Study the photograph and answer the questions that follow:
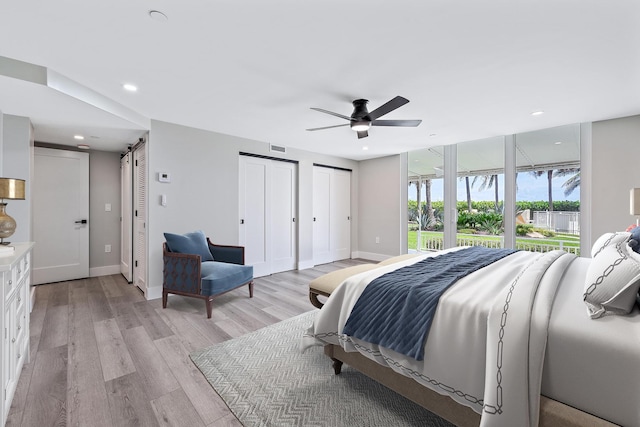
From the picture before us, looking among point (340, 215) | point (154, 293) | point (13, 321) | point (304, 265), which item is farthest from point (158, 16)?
point (340, 215)

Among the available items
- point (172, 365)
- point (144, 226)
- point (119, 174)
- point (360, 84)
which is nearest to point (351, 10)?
point (360, 84)

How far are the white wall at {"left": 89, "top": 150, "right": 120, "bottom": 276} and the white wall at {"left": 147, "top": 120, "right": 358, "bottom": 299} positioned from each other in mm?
1871

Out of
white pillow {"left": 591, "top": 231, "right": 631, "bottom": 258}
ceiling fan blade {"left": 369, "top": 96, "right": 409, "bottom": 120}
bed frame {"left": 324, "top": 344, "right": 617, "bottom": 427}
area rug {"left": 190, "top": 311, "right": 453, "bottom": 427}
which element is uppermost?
ceiling fan blade {"left": 369, "top": 96, "right": 409, "bottom": 120}

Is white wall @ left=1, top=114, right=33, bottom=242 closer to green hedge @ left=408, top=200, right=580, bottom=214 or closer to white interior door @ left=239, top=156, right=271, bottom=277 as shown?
white interior door @ left=239, top=156, right=271, bottom=277

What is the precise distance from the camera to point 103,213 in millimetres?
4629

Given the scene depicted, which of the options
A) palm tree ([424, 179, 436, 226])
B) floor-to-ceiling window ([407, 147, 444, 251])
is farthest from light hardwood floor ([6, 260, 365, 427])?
palm tree ([424, 179, 436, 226])

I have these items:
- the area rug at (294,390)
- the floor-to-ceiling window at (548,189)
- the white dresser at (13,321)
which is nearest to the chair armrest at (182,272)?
the area rug at (294,390)

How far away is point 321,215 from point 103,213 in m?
3.89

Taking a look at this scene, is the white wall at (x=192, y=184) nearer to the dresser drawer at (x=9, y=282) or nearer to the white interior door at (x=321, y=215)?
the white interior door at (x=321, y=215)

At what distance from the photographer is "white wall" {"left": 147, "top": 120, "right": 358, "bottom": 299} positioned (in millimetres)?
3516

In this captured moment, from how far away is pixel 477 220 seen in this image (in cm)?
480

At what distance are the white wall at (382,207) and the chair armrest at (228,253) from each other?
338 centimetres

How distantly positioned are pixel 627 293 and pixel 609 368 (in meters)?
0.34

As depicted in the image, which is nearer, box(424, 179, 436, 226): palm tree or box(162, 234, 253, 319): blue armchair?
box(162, 234, 253, 319): blue armchair
